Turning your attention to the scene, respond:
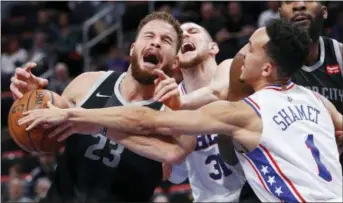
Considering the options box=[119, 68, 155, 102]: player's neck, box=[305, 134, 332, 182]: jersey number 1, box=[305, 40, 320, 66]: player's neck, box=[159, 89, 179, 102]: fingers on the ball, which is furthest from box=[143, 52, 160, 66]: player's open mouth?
box=[305, 40, 320, 66]: player's neck

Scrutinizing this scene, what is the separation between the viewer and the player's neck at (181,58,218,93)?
245 inches

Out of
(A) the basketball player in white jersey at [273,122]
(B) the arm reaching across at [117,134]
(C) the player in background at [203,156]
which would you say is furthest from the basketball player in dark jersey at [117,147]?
(C) the player in background at [203,156]

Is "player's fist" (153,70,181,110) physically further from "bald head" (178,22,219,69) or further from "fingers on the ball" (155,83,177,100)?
"bald head" (178,22,219,69)

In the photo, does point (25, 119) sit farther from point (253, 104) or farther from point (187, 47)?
point (187, 47)

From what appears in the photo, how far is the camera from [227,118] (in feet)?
14.1

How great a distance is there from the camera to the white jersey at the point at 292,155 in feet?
13.8

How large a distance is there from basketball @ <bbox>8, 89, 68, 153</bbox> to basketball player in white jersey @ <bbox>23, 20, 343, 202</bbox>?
5.1 inches

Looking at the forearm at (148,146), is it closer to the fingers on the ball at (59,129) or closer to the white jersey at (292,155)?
the fingers on the ball at (59,129)

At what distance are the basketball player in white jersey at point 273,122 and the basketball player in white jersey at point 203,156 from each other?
3.96ft

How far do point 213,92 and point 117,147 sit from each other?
88cm

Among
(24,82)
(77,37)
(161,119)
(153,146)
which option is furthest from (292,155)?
(77,37)

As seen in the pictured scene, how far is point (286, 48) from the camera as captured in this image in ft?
14.7

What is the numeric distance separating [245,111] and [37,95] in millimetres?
1414

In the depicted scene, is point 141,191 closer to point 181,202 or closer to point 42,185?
point 181,202
